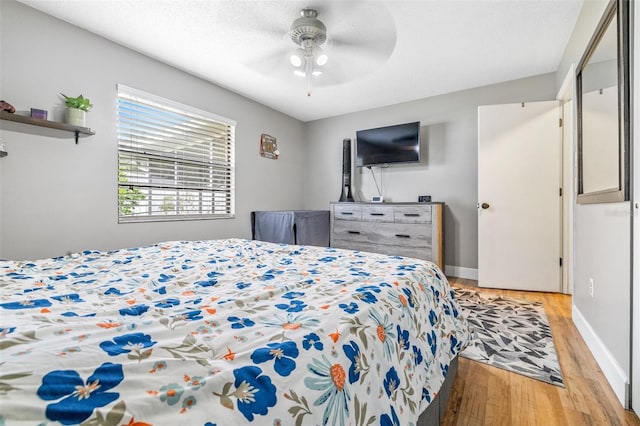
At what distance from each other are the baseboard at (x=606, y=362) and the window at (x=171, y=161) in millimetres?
3509

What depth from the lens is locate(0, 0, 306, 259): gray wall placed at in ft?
6.89

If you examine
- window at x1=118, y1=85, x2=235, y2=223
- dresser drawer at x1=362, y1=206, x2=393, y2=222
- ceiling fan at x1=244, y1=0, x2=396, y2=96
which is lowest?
dresser drawer at x1=362, y1=206, x2=393, y2=222

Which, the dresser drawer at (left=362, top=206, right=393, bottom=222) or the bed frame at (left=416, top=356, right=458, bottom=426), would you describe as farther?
the dresser drawer at (left=362, top=206, right=393, bottom=222)

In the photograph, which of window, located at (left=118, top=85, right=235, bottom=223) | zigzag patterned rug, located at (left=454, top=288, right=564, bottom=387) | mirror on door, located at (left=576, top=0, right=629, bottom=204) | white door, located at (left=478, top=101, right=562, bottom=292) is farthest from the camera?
white door, located at (left=478, top=101, right=562, bottom=292)

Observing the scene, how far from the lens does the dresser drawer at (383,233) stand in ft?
11.7

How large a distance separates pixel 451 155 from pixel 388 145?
0.84 m

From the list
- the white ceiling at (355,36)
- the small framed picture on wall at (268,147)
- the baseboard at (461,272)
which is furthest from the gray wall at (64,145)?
the baseboard at (461,272)

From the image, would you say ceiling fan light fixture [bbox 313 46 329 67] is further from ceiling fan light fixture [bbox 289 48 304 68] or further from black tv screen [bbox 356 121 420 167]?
black tv screen [bbox 356 121 420 167]

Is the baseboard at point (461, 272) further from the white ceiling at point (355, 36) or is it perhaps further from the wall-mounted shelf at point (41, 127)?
the wall-mounted shelf at point (41, 127)

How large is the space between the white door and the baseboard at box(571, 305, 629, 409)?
1116 millimetres

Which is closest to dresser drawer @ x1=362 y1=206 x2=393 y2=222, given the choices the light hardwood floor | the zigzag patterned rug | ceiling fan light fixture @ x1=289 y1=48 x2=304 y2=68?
the zigzag patterned rug

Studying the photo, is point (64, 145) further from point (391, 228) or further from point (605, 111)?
point (605, 111)

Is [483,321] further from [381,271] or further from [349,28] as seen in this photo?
[349,28]

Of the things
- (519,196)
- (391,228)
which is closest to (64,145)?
(391,228)
